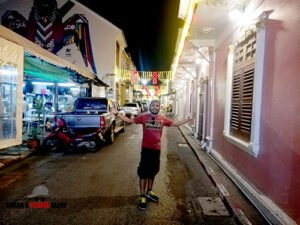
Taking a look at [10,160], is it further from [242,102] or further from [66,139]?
[242,102]

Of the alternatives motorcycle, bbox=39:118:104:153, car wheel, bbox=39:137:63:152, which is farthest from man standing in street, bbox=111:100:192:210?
car wheel, bbox=39:137:63:152

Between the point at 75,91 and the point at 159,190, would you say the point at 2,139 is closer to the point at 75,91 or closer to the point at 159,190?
the point at 159,190

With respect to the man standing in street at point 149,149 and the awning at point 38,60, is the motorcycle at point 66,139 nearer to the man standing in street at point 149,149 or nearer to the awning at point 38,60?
the awning at point 38,60

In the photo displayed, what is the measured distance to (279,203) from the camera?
14.7 ft

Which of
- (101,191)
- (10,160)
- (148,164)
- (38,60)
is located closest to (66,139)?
(10,160)

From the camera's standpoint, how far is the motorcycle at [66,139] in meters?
10.9

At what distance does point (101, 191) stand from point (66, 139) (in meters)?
5.10

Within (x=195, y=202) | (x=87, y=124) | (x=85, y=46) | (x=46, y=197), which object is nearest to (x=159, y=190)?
(x=195, y=202)

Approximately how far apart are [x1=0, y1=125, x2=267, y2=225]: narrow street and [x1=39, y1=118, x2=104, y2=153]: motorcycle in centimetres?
74

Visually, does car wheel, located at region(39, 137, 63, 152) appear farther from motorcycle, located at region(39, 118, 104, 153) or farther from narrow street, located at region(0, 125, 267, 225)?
narrow street, located at region(0, 125, 267, 225)

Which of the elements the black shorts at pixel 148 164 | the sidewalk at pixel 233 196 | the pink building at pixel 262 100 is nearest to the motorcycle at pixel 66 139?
the sidewalk at pixel 233 196

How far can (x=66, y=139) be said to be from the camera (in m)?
10.8

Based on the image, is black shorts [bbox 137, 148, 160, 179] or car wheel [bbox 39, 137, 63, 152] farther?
car wheel [bbox 39, 137, 63, 152]

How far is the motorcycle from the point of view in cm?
1087
